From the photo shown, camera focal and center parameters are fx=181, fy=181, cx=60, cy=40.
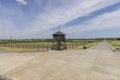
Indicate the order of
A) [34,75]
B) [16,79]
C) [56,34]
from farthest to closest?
[56,34]
[34,75]
[16,79]

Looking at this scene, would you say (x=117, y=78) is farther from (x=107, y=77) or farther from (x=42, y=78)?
(x=42, y=78)

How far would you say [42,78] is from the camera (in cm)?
985

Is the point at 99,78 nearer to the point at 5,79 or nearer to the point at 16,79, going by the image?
the point at 16,79

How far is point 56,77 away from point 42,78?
774 millimetres

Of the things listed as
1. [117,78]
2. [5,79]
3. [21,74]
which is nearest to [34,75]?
[21,74]

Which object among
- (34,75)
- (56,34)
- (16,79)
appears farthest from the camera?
(56,34)

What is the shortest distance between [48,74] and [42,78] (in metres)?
0.96

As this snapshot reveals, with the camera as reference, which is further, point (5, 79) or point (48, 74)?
point (48, 74)

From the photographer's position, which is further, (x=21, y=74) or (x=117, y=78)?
(x=21, y=74)

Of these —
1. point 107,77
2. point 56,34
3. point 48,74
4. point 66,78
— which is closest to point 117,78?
point 107,77

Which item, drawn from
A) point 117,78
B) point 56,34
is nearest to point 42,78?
point 117,78

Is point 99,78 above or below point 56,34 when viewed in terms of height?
below

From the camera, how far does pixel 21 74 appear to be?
10.6 meters

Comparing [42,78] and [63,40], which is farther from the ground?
[63,40]
